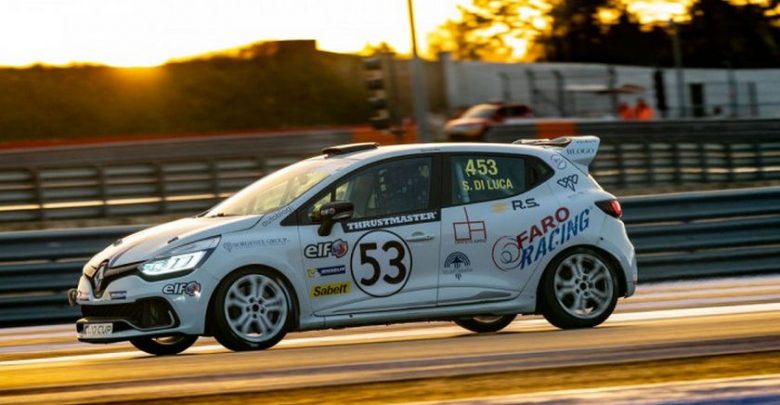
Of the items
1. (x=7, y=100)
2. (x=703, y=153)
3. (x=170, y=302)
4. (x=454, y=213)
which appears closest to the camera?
(x=170, y=302)

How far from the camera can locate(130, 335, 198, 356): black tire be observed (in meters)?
10.5

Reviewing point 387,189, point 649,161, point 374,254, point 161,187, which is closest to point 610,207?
point 387,189

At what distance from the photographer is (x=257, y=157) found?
1091 inches

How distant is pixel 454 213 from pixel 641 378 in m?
4.01

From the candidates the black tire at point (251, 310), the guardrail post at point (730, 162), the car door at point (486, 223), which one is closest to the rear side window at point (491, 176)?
the car door at point (486, 223)

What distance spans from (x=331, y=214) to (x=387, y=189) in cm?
53

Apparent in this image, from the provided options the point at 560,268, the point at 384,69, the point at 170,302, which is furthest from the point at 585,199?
the point at 384,69

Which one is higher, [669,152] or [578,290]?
[669,152]

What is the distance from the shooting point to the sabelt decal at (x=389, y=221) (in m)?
10.3

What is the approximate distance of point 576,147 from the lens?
449 inches

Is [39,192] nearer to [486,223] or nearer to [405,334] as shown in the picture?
[405,334]

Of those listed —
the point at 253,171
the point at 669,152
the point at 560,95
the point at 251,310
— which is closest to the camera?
the point at 251,310

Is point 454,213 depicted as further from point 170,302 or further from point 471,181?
point 170,302

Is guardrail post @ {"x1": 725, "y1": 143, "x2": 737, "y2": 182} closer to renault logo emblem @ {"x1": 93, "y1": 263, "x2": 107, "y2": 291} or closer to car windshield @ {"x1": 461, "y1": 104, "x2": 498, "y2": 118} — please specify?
car windshield @ {"x1": 461, "y1": 104, "x2": 498, "y2": 118}
